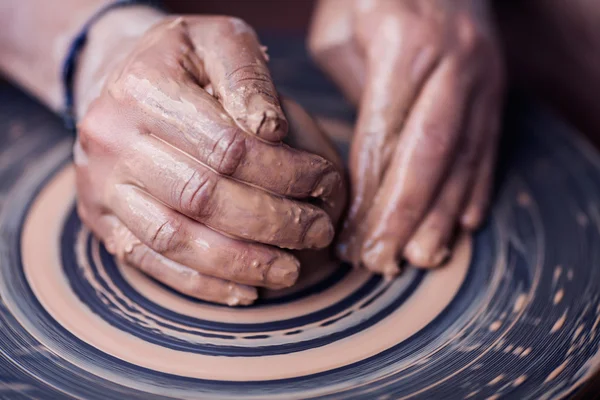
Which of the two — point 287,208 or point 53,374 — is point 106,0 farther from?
point 53,374

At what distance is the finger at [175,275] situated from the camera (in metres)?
1.26

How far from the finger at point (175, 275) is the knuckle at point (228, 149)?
254 mm

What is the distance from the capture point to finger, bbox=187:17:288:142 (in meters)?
1.11

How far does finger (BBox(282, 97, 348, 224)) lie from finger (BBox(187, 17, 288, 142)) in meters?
0.11

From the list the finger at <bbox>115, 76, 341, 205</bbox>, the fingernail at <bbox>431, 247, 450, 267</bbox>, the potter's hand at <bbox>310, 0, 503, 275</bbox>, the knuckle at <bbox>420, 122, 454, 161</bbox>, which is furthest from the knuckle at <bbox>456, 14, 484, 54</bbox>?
the finger at <bbox>115, 76, 341, 205</bbox>

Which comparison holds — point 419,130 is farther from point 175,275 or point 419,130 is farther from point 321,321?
point 175,275

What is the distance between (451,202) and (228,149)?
0.63 meters

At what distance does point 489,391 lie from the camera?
1.12 metres

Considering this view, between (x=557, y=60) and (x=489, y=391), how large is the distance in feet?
4.94

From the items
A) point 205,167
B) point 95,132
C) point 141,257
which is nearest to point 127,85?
point 95,132

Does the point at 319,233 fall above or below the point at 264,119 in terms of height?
below

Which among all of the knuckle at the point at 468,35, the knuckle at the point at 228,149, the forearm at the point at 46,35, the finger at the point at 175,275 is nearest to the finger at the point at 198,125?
the knuckle at the point at 228,149

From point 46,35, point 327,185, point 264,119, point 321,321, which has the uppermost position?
point 264,119

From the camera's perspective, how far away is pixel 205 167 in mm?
1137
